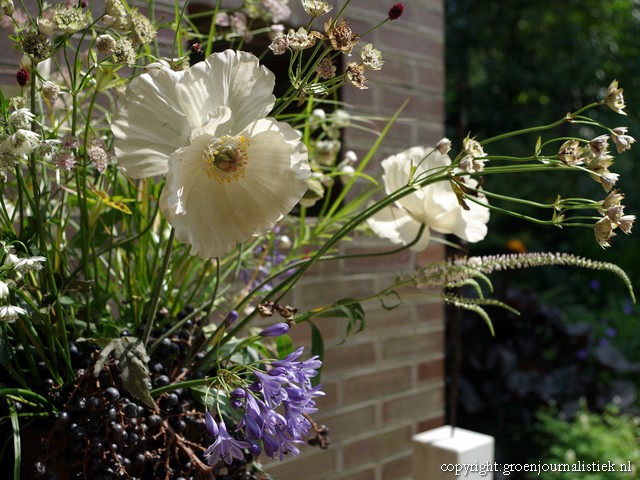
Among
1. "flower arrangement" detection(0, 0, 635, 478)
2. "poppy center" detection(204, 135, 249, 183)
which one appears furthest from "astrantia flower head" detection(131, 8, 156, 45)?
"poppy center" detection(204, 135, 249, 183)

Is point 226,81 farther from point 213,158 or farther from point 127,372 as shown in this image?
point 127,372

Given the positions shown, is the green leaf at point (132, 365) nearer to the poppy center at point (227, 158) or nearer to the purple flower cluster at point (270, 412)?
the purple flower cluster at point (270, 412)

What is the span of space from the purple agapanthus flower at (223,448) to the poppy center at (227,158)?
0.23m

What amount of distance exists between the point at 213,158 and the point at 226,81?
7 cm

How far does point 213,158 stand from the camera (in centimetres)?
69

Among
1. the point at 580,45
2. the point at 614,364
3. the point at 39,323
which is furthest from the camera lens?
the point at 580,45

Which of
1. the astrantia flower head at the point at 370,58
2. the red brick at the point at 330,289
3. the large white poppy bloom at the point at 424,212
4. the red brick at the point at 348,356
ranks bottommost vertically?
the red brick at the point at 348,356

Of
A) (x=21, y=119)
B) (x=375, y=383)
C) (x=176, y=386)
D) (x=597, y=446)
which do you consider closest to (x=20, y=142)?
(x=21, y=119)

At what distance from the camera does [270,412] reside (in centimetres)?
71

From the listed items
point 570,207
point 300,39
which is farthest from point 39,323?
point 570,207

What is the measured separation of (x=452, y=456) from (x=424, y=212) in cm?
67

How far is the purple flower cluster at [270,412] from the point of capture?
2.33 ft

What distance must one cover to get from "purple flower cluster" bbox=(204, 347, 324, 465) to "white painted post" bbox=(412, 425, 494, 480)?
2.40ft

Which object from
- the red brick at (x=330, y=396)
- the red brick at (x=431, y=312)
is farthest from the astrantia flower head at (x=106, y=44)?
the red brick at (x=431, y=312)
